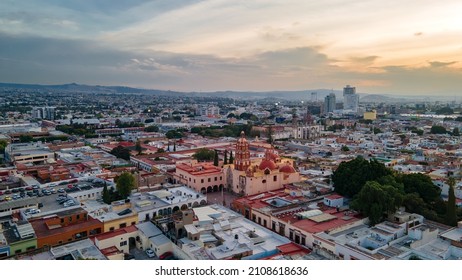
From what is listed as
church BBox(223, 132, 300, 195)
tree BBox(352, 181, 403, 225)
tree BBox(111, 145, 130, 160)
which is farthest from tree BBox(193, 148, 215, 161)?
tree BBox(352, 181, 403, 225)

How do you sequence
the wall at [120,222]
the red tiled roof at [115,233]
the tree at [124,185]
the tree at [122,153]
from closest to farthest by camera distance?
the red tiled roof at [115,233]
the wall at [120,222]
the tree at [124,185]
the tree at [122,153]

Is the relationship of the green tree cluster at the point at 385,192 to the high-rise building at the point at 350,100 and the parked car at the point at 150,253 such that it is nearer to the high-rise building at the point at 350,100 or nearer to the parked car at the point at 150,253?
the parked car at the point at 150,253

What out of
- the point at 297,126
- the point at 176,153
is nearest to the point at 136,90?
the point at 297,126

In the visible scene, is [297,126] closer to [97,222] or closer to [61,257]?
[97,222]

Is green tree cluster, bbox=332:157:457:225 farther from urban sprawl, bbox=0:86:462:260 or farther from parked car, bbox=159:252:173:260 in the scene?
parked car, bbox=159:252:173:260

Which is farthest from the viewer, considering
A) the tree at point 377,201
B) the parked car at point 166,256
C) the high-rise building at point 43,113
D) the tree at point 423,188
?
the high-rise building at point 43,113

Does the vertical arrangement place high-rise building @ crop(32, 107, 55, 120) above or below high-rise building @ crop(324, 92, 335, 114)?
below

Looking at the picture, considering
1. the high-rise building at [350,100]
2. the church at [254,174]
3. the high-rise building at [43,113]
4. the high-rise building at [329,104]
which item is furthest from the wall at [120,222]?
the high-rise building at [350,100]

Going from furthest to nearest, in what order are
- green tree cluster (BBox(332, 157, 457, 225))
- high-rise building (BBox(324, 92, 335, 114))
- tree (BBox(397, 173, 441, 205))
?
high-rise building (BBox(324, 92, 335, 114)) < tree (BBox(397, 173, 441, 205)) < green tree cluster (BBox(332, 157, 457, 225))
